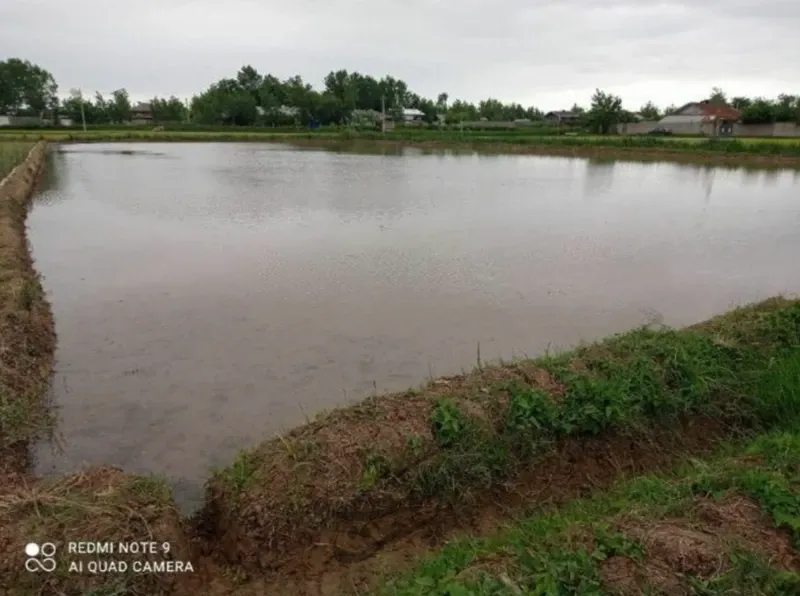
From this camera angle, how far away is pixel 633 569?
105 inches

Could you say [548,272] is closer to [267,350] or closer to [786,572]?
[267,350]

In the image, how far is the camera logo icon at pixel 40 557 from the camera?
2.80 meters

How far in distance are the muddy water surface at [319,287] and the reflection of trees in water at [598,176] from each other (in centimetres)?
112

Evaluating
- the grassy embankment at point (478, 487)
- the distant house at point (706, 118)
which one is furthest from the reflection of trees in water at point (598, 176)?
the distant house at point (706, 118)

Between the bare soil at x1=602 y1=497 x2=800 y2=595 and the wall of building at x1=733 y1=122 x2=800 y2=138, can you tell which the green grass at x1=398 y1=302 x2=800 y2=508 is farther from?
the wall of building at x1=733 y1=122 x2=800 y2=138

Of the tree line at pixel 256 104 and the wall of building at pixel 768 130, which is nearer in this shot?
the wall of building at pixel 768 130

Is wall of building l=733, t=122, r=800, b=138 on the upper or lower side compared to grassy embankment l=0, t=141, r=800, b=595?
upper

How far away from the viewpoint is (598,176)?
25.0m

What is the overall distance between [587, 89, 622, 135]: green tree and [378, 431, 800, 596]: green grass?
53.2 m

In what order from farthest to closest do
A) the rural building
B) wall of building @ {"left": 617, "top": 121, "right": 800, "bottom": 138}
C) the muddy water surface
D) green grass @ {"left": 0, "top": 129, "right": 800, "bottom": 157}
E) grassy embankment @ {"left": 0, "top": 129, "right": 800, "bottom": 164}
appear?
the rural building
wall of building @ {"left": 617, "top": 121, "right": 800, "bottom": 138}
green grass @ {"left": 0, "top": 129, "right": 800, "bottom": 157}
grassy embankment @ {"left": 0, "top": 129, "right": 800, "bottom": 164}
the muddy water surface

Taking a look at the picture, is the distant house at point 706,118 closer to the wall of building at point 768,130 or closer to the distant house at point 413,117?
the wall of building at point 768,130

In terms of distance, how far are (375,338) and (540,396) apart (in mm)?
2708

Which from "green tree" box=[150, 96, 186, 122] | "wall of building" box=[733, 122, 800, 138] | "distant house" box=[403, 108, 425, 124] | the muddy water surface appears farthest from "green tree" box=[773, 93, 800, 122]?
"green tree" box=[150, 96, 186, 122]

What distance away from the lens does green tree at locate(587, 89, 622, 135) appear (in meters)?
51.1
